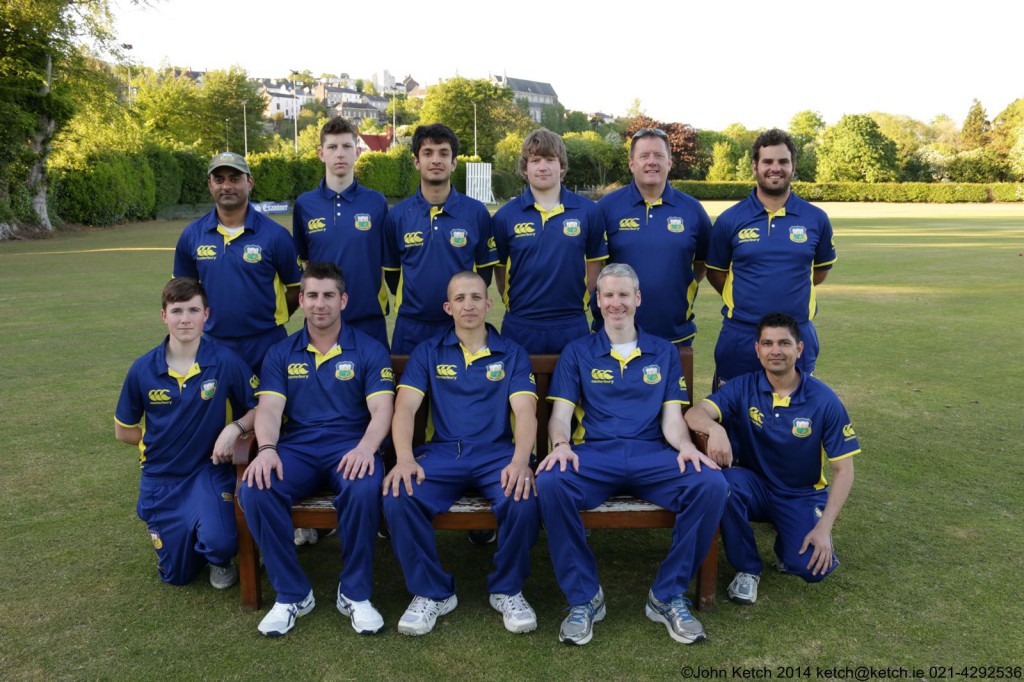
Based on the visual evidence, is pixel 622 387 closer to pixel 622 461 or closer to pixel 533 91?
pixel 622 461

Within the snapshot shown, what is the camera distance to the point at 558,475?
3732 millimetres

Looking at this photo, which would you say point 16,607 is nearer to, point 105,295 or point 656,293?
point 656,293

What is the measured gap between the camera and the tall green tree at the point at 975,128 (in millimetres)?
89125

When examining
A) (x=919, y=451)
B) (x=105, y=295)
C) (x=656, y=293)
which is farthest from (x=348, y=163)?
(x=105, y=295)

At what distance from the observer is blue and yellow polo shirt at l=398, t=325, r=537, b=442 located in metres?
4.14

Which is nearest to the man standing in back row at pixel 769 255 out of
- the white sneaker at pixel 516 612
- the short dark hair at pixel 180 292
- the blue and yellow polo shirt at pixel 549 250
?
the blue and yellow polo shirt at pixel 549 250

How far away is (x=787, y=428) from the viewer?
4098mm

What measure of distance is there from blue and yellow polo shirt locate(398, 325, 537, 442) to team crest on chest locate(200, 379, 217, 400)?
967 millimetres

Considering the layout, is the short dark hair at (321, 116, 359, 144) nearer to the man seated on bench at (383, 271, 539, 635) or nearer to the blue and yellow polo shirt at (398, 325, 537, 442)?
the man seated on bench at (383, 271, 539, 635)

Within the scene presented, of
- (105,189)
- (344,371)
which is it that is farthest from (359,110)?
(344,371)

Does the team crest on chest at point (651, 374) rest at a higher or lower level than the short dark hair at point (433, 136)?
lower

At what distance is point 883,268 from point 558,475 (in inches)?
652

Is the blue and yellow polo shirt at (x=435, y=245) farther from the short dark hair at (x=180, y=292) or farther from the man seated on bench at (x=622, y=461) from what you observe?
the short dark hair at (x=180, y=292)

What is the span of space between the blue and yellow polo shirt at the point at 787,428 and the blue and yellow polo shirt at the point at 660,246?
0.84 m
